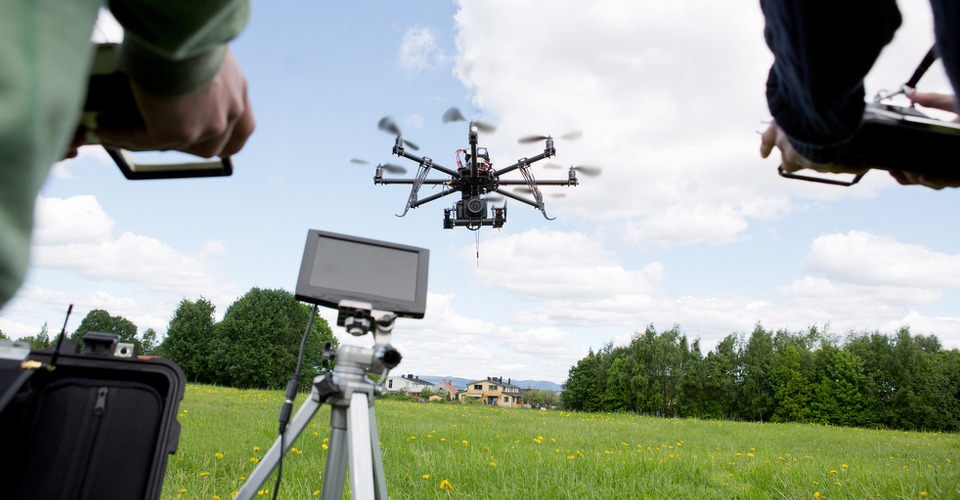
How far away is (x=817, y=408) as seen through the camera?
135 feet

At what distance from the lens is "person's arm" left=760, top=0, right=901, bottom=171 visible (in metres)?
0.91

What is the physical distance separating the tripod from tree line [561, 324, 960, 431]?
141ft

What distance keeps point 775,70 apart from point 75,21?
1126 millimetres

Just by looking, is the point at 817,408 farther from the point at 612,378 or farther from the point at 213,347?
the point at 213,347

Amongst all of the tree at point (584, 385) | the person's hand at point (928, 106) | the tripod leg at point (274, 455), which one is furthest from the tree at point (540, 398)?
the person's hand at point (928, 106)

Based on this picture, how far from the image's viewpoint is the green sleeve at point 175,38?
436mm

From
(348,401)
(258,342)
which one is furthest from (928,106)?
(258,342)

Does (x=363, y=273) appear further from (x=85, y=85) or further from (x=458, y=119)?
(x=458, y=119)

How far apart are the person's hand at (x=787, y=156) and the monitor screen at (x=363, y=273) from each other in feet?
4.03

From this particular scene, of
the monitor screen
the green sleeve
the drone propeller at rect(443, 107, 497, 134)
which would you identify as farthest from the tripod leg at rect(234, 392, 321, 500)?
the drone propeller at rect(443, 107, 497, 134)

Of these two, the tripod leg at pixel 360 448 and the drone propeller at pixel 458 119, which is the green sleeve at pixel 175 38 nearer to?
the tripod leg at pixel 360 448

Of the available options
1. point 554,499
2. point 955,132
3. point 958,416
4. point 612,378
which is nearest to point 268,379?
point 612,378

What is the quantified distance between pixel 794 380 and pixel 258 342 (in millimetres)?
38389

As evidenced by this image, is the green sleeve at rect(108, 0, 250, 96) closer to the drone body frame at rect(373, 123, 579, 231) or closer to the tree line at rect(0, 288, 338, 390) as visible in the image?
the drone body frame at rect(373, 123, 579, 231)
